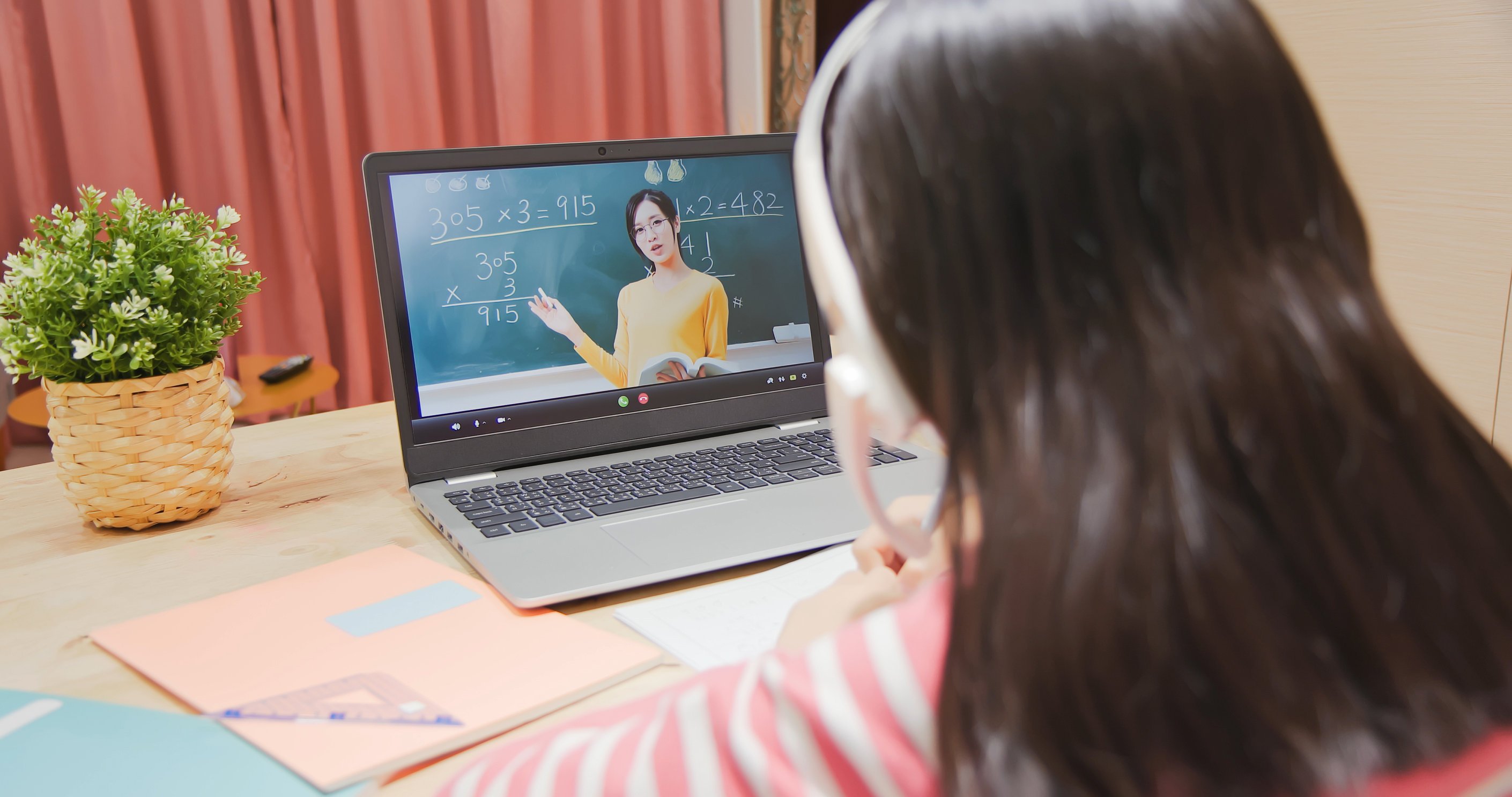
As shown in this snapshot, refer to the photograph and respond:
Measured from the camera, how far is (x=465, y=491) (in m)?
0.91

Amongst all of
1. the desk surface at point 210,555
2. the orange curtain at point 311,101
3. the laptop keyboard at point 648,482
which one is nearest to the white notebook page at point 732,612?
the desk surface at point 210,555

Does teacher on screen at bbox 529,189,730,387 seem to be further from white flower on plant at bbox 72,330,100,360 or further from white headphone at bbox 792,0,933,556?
white headphone at bbox 792,0,933,556

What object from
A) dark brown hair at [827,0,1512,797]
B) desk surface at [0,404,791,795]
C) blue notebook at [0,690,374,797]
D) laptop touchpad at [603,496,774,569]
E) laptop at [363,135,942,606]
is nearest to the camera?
dark brown hair at [827,0,1512,797]

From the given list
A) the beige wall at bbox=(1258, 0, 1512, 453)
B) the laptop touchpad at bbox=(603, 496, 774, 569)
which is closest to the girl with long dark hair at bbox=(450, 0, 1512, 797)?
the laptop touchpad at bbox=(603, 496, 774, 569)

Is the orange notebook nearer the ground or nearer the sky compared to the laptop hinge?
nearer the ground

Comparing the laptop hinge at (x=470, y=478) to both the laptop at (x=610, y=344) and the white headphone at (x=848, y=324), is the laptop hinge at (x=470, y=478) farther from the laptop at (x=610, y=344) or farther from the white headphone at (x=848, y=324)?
the white headphone at (x=848, y=324)

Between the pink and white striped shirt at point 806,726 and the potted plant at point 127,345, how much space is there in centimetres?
64

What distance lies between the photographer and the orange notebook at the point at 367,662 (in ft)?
1.82

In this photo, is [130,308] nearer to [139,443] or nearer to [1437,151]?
[139,443]

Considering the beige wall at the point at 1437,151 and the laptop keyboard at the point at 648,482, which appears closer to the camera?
the laptop keyboard at the point at 648,482

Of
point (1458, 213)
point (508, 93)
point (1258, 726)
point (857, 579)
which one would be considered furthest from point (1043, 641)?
point (508, 93)

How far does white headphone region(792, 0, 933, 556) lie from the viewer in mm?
352

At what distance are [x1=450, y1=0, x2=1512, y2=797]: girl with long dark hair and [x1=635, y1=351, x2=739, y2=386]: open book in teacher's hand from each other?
2.32 feet

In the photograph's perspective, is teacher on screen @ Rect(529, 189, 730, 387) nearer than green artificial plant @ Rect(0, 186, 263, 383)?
No
